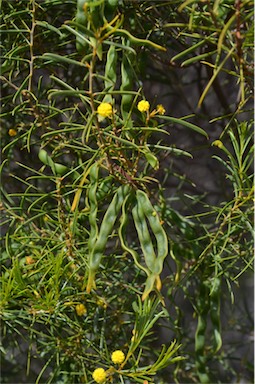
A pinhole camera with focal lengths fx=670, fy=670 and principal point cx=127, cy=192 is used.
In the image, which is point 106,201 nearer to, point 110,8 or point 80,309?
point 80,309

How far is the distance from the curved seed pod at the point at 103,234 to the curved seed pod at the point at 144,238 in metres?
0.02

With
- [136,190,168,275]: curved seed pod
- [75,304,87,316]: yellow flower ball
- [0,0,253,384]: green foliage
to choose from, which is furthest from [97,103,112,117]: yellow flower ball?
[75,304,87,316]: yellow flower ball

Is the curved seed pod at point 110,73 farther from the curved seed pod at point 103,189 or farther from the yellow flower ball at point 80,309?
the yellow flower ball at point 80,309

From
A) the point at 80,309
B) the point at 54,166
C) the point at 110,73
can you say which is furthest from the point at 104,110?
the point at 80,309

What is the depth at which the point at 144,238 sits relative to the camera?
0.74 metres

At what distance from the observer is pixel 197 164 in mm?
1327

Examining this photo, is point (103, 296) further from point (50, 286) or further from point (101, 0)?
point (101, 0)

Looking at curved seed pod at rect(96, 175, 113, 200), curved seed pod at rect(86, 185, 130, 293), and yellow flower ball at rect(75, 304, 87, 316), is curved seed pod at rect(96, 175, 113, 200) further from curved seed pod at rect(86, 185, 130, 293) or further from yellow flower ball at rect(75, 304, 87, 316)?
yellow flower ball at rect(75, 304, 87, 316)

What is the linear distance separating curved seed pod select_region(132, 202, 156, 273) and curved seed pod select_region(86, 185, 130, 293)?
2 cm

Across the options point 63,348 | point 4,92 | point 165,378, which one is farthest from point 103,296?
point 4,92

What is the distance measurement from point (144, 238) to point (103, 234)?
0.15 feet

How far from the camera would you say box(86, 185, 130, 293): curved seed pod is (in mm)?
733

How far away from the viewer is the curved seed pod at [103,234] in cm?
73

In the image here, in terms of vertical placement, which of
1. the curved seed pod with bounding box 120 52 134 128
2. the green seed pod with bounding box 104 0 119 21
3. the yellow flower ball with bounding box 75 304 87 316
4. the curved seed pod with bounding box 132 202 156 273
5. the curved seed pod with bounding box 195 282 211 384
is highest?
the green seed pod with bounding box 104 0 119 21
